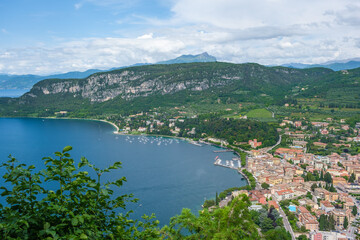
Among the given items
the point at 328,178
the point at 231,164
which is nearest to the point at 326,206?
the point at 328,178

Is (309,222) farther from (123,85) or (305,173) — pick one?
(123,85)

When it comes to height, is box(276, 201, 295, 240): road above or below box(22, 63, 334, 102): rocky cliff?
below

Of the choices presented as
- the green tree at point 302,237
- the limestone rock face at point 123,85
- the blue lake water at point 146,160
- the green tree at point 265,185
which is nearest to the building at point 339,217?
the green tree at point 302,237

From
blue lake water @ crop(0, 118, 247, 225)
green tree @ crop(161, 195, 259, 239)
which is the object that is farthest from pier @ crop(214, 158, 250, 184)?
green tree @ crop(161, 195, 259, 239)

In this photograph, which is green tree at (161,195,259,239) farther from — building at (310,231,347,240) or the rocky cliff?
the rocky cliff

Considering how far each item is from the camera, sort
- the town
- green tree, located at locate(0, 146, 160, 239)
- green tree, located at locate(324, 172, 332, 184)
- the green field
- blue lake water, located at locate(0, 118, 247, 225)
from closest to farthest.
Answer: green tree, located at locate(0, 146, 160, 239) < the town < blue lake water, located at locate(0, 118, 247, 225) < green tree, located at locate(324, 172, 332, 184) < the green field

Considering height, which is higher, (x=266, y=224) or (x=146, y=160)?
(x=146, y=160)

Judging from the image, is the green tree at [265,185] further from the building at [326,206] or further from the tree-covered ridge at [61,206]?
the tree-covered ridge at [61,206]
